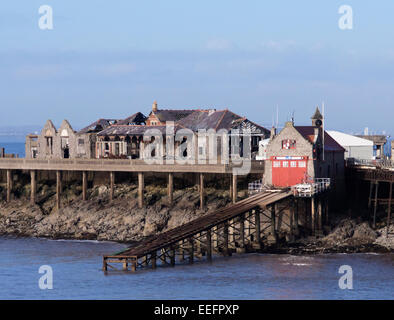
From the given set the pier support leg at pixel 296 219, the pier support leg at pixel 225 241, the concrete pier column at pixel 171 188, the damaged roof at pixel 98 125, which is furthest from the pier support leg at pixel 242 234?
the damaged roof at pixel 98 125

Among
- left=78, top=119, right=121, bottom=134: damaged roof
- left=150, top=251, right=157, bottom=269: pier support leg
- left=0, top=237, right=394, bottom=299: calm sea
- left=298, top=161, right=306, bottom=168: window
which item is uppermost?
left=78, top=119, right=121, bottom=134: damaged roof

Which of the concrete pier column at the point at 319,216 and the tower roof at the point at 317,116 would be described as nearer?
the concrete pier column at the point at 319,216

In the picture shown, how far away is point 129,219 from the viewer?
77.4 m

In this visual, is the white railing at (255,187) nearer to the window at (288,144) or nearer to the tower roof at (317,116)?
the window at (288,144)

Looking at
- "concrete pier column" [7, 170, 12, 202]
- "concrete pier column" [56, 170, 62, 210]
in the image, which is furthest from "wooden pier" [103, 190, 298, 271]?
"concrete pier column" [7, 170, 12, 202]

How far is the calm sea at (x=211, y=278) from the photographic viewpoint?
2152 inches

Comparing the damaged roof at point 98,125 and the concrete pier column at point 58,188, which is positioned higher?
the damaged roof at point 98,125

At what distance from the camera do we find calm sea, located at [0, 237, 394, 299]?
54656mm

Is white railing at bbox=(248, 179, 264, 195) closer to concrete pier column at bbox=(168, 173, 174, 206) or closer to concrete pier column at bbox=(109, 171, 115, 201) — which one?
concrete pier column at bbox=(168, 173, 174, 206)

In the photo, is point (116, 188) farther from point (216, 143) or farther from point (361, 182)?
point (361, 182)

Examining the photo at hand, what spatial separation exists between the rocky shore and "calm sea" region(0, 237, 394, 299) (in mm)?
3220

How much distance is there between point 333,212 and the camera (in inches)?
2926

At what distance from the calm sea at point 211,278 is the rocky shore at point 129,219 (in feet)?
10.6

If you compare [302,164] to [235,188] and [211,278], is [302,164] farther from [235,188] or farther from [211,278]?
[211,278]
